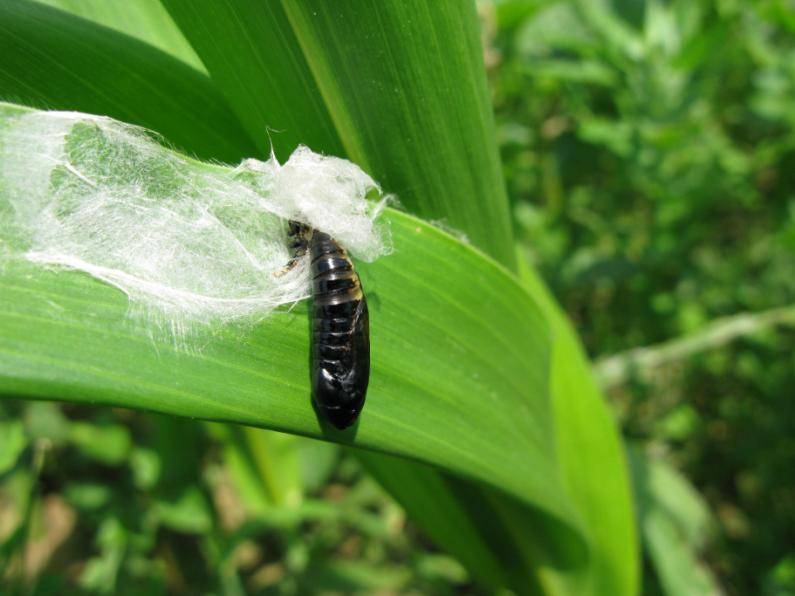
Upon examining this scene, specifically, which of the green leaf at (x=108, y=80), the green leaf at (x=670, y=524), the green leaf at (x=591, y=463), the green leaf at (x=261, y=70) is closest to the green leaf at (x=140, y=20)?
the green leaf at (x=108, y=80)

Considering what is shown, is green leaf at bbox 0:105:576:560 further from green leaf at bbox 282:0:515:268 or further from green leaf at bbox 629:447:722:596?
green leaf at bbox 629:447:722:596

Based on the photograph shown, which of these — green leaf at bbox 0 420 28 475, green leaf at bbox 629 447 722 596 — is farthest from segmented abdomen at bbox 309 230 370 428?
green leaf at bbox 629 447 722 596

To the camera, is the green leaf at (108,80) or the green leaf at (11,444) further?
the green leaf at (11,444)

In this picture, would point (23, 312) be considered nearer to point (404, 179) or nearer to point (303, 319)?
point (303, 319)

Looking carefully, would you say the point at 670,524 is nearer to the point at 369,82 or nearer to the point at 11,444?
the point at 369,82

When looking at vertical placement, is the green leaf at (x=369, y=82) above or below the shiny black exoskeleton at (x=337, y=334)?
above

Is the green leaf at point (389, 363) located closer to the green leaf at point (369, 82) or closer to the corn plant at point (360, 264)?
the corn plant at point (360, 264)
